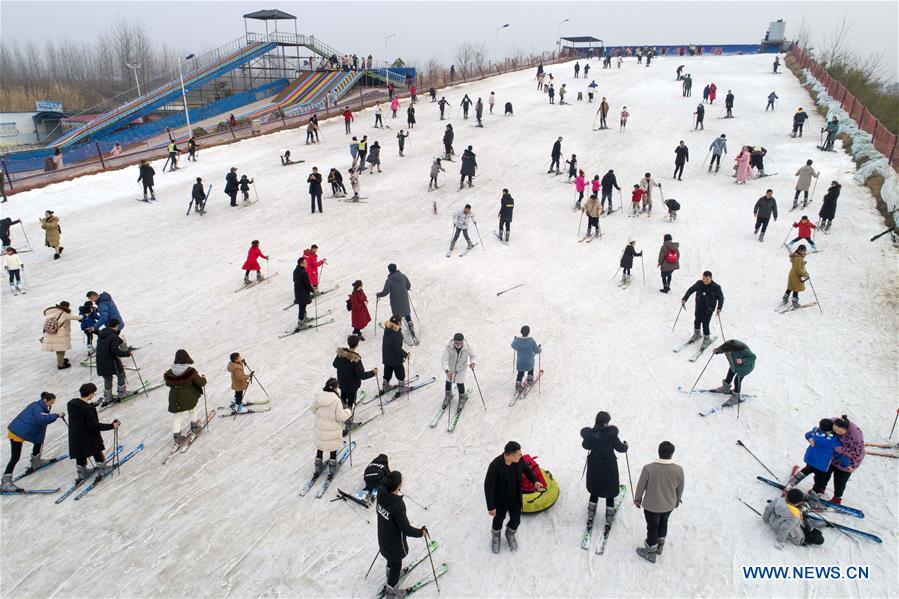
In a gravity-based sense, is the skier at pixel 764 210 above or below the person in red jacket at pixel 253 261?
above

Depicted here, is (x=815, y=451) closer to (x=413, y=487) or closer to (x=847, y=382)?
(x=847, y=382)

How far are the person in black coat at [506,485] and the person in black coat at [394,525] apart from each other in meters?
0.87

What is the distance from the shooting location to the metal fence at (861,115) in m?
18.7

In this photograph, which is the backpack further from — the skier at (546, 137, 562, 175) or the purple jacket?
the skier at (546, 137, 562, 175)

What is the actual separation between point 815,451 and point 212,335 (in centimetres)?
1140

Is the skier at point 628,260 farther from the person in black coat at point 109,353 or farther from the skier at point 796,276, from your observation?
the person in black coat at point 109,353

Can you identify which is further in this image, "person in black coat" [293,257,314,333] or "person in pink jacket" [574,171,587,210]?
"person in pink jacket" [574,171,587,210]

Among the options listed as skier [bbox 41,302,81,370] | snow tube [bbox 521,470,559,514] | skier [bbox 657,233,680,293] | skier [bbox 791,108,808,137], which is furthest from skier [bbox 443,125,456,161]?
snow tube [bbox 521,470,559,514]

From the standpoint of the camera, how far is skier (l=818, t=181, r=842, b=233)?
14859 millimetres

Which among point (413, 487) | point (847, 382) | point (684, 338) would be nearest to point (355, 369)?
point (413, 487)

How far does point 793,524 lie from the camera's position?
20.3 ft

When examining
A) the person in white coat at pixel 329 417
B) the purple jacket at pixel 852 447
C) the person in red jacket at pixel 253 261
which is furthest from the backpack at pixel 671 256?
the person in red jacket at pixel 253 261

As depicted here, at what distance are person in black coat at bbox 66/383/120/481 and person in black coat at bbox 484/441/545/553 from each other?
5403 mm

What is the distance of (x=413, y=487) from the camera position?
7.52m
